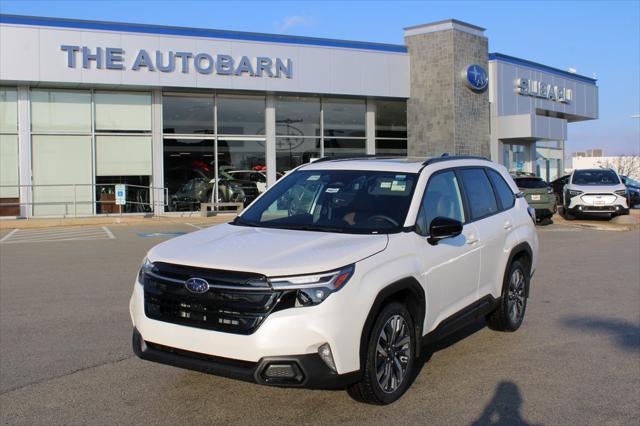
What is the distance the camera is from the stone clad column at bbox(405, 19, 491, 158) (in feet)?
84.0

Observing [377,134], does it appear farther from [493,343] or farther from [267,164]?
[493,343]

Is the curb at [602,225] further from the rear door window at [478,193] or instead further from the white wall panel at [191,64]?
the rear door window at [478,193]

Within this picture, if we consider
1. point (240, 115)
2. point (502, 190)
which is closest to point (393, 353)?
point (502, 190)

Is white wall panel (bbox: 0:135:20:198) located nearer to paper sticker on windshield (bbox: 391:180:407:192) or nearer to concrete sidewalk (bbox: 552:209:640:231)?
concrete sidewalk (bbox: 552:209:640:231)

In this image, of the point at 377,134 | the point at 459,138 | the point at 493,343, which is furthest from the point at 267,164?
the point at 493,343

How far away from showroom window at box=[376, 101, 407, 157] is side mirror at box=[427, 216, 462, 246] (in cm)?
2227

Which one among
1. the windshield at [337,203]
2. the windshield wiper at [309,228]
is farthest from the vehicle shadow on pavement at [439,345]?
the windshield wiper at [309,228]

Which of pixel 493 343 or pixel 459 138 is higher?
pixel 459 138

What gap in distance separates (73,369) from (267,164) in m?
19.5

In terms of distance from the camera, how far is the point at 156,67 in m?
21.8

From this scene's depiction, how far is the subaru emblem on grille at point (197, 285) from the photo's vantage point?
163 inches

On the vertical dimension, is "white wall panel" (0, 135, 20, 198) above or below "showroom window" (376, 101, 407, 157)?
below

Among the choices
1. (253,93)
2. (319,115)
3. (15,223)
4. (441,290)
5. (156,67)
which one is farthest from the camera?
(319,115)

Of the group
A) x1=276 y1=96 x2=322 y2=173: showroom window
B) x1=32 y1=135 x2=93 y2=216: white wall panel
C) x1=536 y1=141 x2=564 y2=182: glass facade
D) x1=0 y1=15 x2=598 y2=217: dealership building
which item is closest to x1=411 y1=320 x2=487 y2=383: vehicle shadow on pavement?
x1=0 y1=15 x2=598 y2=217: dealership building
